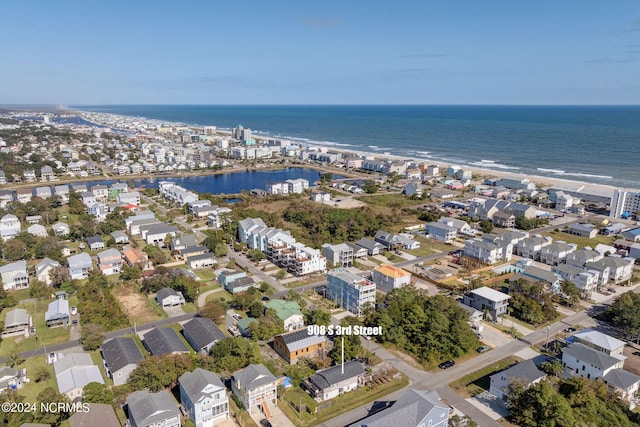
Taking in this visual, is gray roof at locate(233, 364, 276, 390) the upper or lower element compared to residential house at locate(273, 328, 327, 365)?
upper

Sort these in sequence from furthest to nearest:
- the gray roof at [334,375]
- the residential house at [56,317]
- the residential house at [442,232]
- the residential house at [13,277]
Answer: the residential house at [442,232] < the residential house at [13,277] < the residential house at [56,317] < the gray roof at [334,375]

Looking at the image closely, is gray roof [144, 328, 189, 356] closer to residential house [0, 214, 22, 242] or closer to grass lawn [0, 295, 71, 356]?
grass lawn [0, 295, 71, 356]

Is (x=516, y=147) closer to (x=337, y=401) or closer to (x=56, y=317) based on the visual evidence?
(x=337, y=401)

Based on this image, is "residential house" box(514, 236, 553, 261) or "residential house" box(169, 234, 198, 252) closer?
"residential house" box(514, 236, 553, 261)

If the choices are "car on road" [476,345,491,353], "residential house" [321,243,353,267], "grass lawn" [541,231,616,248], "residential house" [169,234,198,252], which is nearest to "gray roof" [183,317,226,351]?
"residential house" [321,243,353,267]

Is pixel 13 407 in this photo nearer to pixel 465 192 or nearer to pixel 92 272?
pixel 92 272

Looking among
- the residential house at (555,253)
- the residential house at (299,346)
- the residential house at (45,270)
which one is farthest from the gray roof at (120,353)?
the residential house at (555,253)

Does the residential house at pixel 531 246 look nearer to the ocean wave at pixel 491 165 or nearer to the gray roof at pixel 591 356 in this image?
the gray roof at pixel 591 356
